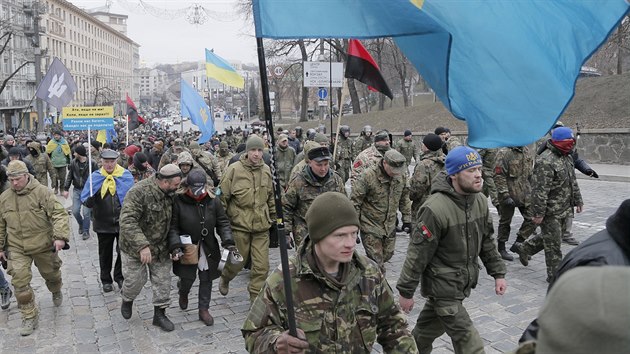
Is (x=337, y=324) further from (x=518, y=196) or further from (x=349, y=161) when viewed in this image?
(x=349, y=161)

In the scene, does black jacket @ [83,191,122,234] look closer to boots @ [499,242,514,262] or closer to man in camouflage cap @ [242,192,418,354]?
man in camouflage cap @ [242,192,418,354]

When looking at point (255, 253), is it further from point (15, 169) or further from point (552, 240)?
point (552, 240)

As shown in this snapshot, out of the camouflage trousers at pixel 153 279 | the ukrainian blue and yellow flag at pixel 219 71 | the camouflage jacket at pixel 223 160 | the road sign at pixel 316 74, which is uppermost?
the road sign at pixel 316 74

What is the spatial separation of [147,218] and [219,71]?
842 centimetres

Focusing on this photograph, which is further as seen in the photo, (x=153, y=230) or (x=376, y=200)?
(x=376, y=200)

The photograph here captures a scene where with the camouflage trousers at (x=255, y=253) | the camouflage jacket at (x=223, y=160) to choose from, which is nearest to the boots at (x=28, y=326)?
the camouflage trousers at (x=255, y=253)

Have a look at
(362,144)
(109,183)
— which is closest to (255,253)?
(109,183)

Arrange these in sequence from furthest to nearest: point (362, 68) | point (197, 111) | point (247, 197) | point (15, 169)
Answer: point (197, 111) < point (362, 68) < point (247, 197) < point (15, 169)

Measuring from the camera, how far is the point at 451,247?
13.5ft

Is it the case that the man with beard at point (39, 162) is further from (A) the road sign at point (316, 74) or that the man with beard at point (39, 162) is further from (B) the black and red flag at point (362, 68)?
(B) the black and red flag at point (362, 68)

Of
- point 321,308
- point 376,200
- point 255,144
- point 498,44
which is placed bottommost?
point 321,308

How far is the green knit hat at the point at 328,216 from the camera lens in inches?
107

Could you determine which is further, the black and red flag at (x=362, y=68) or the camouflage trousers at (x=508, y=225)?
the camouflage trousers at (x=508, y=225)

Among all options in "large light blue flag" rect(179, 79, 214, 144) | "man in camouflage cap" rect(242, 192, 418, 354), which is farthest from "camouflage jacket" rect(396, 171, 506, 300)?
"large light blue flag" rect(179, 79, 214, 144)
